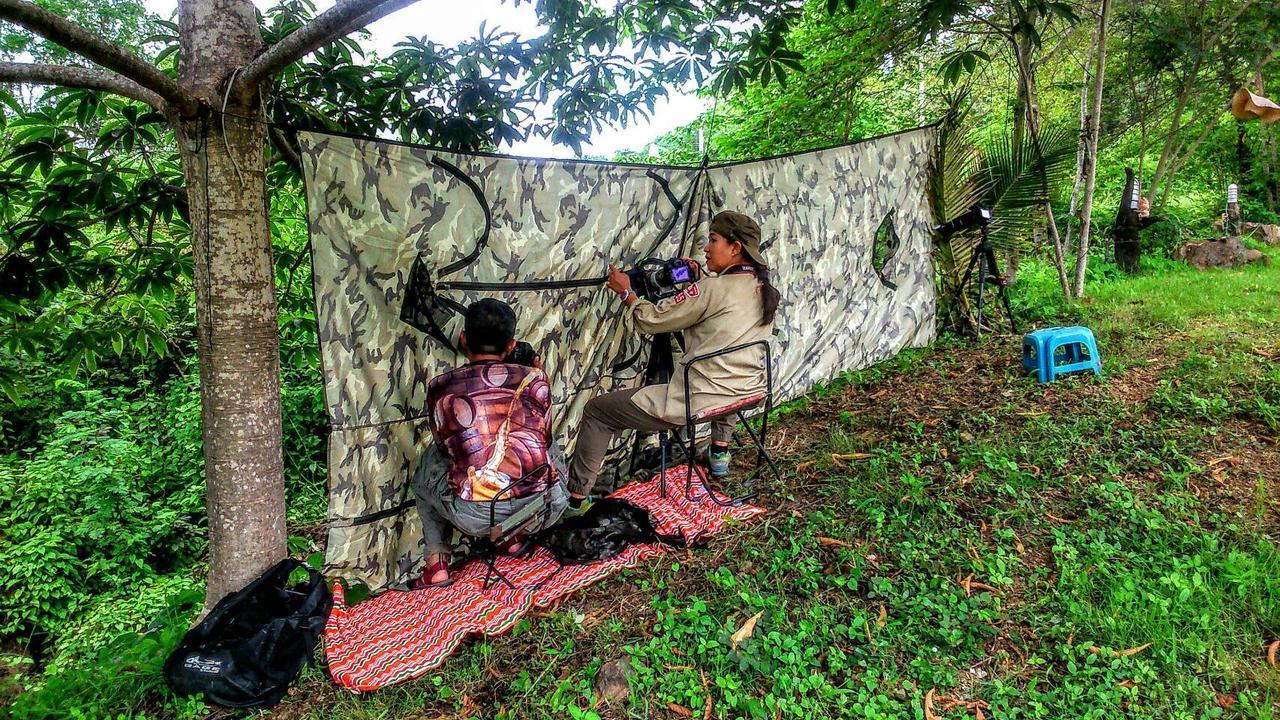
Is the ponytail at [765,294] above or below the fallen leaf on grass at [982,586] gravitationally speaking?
above

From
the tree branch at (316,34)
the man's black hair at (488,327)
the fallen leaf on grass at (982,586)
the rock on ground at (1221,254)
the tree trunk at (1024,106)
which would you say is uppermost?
the tree trunk at (1024,106)

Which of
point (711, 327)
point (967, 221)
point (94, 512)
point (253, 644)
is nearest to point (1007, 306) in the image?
point (967, 221)

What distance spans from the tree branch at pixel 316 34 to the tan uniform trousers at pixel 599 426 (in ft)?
6.15

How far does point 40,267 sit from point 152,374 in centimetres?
420

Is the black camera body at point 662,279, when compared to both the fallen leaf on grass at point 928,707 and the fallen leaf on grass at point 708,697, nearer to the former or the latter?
the fallen leaf on grass at point 708,697

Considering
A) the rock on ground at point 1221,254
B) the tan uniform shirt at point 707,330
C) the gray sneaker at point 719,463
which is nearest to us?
the tan uniform shirt at point 707,330

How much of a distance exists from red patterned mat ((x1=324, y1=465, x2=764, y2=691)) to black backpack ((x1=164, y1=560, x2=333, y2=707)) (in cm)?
17

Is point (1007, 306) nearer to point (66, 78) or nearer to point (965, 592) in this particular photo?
point (965, 592)

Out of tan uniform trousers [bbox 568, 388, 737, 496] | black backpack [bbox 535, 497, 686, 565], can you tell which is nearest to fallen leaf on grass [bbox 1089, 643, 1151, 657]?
black backpack [bbox 535, 497, 686, 565]

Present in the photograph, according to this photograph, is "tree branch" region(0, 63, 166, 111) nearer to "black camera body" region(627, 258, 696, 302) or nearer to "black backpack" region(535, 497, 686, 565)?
"black camera body" region(627, 258, 696, 302)

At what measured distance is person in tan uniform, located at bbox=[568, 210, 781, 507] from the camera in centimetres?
311

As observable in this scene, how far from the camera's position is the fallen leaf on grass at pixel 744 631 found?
7.40 feet

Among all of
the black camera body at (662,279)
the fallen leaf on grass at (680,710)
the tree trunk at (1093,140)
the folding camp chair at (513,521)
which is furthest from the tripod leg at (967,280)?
the fallen leaf on grass at (680,710)

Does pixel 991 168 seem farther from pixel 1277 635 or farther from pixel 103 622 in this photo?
pixel 103 622
